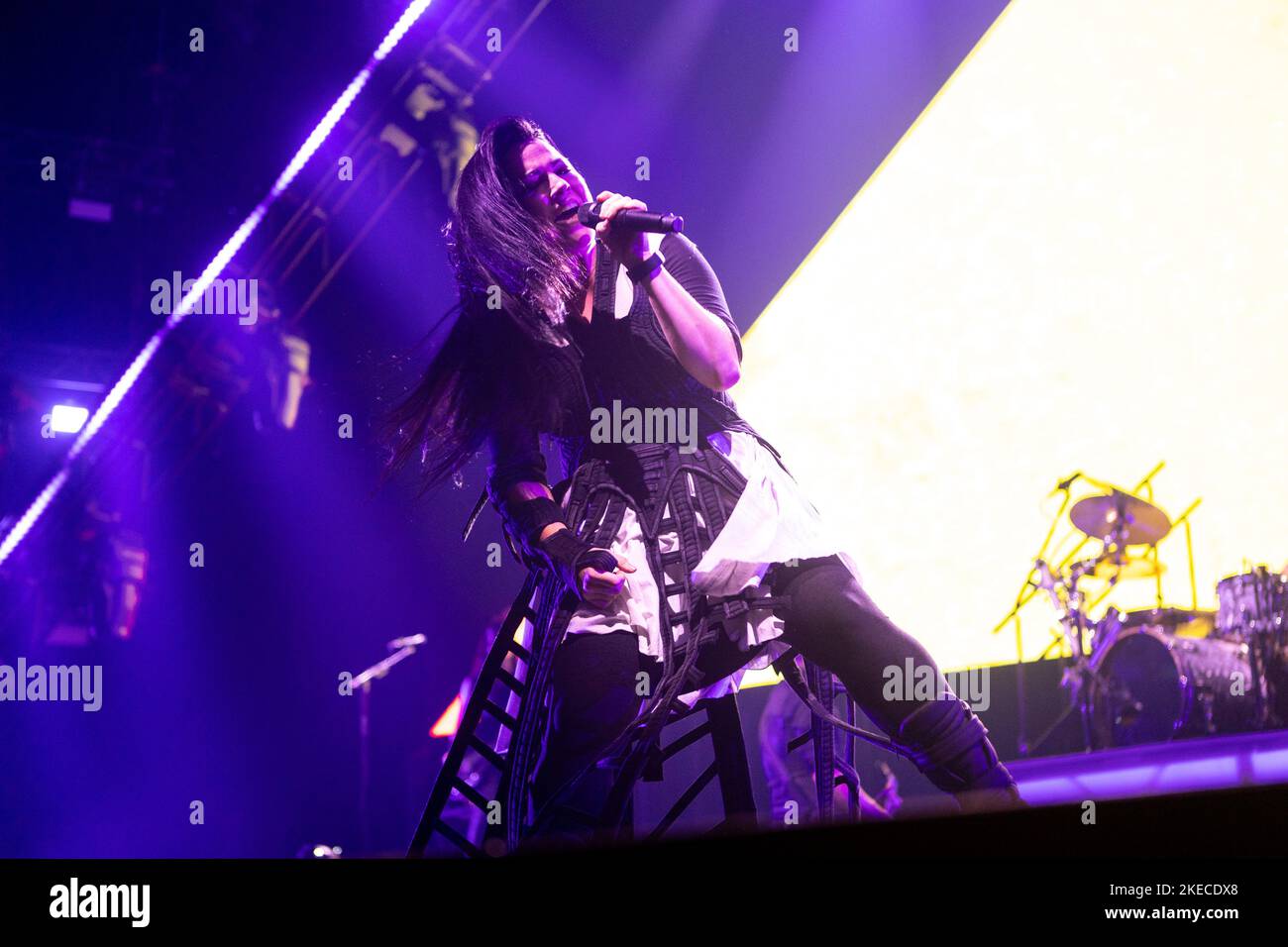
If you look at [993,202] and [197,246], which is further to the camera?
[197,246]

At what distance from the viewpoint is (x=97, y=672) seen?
3678 millimetres

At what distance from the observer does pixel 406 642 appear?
130 inches

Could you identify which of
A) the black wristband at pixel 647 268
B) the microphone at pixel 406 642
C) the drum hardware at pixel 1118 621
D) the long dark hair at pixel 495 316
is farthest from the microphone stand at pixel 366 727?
the drum hardware at pixel 1118 621

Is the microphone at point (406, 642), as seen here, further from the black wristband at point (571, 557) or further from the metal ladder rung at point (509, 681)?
the black wristband at point (571, 557)

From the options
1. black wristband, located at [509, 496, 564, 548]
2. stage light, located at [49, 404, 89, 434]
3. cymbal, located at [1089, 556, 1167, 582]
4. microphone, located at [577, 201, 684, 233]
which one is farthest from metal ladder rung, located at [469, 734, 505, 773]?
stage light, located at [49, 404, 89, 434]

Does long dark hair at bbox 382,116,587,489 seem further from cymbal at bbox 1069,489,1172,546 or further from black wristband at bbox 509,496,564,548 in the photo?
cymbal at bbox 1069,489,1172,546

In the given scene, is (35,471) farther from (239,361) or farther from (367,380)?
(367,380)

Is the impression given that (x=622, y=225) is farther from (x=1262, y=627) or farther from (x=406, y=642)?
(x=1262, y=627)

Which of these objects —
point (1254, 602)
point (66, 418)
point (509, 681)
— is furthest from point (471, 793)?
point (66, 418)

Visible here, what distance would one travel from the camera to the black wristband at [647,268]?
2281 mm

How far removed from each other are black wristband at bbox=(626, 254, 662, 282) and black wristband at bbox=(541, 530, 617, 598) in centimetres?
56

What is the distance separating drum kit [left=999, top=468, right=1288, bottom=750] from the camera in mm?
3229
